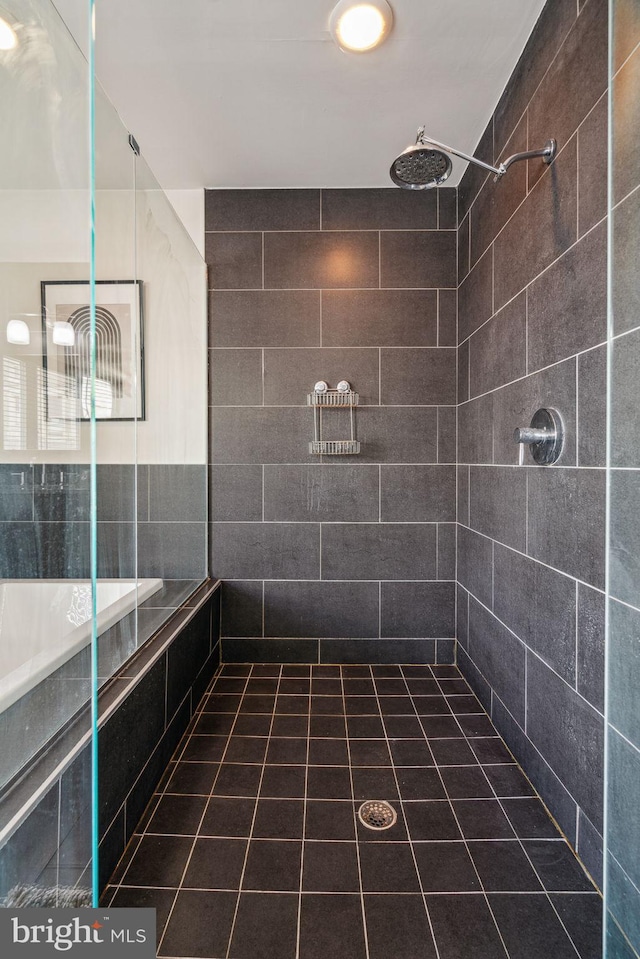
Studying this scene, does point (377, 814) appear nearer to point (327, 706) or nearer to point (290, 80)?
point (327, 706)

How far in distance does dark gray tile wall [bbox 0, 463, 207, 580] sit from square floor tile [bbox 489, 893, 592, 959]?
123 cm

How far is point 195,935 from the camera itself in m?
1.00

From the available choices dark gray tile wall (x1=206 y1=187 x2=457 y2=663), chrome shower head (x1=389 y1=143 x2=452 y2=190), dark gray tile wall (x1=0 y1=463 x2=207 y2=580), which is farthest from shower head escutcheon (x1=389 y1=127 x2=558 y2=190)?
dark gray tile wall (x1=0 y1=463 x2=207 y2=580)

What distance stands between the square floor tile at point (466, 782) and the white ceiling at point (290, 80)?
2426mm

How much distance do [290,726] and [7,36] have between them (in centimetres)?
205

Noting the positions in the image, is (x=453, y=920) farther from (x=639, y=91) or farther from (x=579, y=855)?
(x=639, y=91)

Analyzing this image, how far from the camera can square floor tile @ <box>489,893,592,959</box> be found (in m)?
0.98

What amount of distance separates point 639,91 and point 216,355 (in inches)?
73.1


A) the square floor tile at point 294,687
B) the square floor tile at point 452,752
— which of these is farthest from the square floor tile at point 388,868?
the square floor tile at point 294,687

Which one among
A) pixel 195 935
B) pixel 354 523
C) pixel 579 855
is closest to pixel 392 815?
pixel 579 855

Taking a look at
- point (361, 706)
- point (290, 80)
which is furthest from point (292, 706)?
point (290, 80)

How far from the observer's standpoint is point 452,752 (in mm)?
1614

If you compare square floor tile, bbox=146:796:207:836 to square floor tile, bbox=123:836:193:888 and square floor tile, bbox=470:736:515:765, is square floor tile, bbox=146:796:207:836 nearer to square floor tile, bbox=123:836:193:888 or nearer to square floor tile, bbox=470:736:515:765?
square floor tile, bbox=123:836:193:888

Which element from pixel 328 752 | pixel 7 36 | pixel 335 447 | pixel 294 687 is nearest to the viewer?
pixel 7 36
